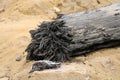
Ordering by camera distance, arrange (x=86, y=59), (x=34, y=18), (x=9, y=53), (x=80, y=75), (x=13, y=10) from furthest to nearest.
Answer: (x=13, y=10) < (x=34, y=18) < (x=9, y=53) < (x=86, y=59) < (x=80, y=75)

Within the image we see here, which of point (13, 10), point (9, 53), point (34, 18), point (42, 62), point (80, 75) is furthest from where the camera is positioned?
point (13, 10)

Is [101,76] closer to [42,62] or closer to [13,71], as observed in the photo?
[42,62]

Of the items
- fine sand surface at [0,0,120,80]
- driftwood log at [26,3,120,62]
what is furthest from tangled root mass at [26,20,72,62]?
fine sand surface at [0,0,120,80]

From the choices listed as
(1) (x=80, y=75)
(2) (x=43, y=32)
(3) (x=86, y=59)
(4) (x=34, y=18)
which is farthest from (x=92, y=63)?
(4) (x=34, y=18)

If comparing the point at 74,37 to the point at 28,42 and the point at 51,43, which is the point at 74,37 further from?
the point at 28,42

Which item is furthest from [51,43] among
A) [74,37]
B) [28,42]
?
[28,42]

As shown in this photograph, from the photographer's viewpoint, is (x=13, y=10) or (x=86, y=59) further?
(x=13, y=10)

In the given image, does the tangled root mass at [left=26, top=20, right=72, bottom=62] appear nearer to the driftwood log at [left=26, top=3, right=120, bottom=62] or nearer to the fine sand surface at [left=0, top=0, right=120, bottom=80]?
the driftwood log at [left=26, top=3, right=120, bottom=62]
